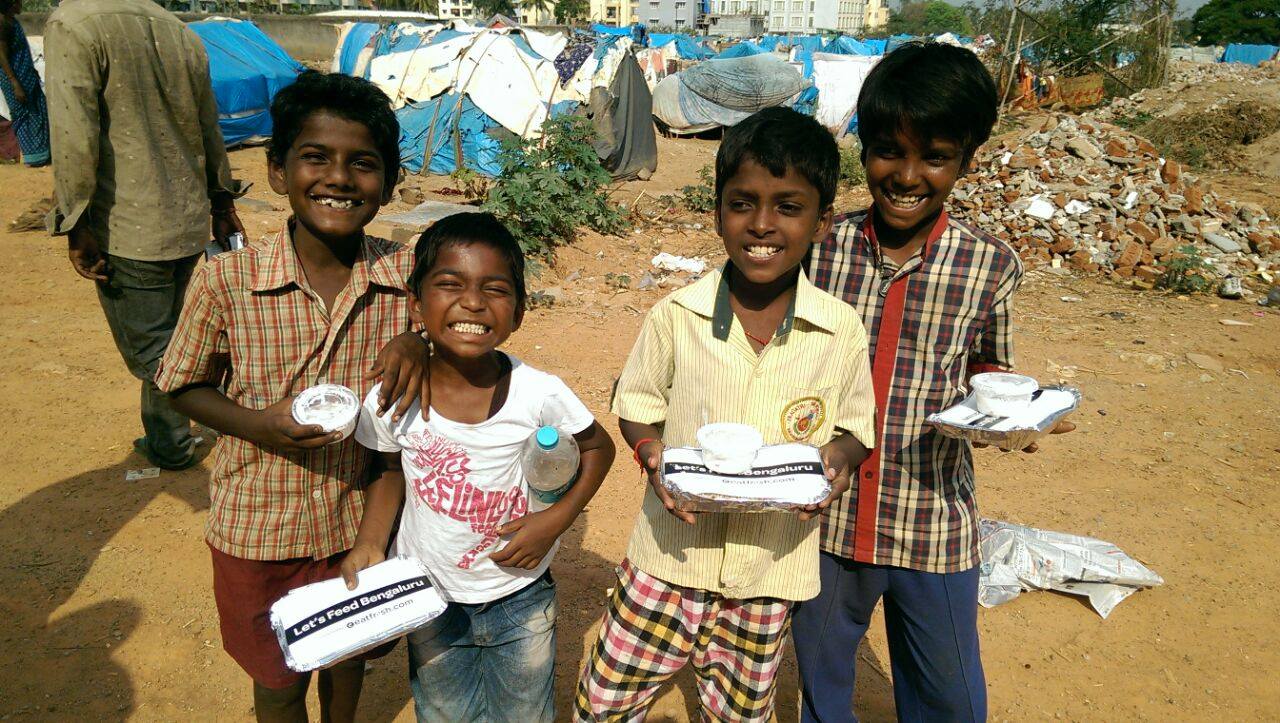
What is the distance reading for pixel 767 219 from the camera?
5.15ft

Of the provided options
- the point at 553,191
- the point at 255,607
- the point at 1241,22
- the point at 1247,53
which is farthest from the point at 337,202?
the point at 1241,22

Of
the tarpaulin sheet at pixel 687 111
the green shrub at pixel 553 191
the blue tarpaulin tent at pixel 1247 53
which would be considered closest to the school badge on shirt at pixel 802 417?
the green shrub at pixel 553 191

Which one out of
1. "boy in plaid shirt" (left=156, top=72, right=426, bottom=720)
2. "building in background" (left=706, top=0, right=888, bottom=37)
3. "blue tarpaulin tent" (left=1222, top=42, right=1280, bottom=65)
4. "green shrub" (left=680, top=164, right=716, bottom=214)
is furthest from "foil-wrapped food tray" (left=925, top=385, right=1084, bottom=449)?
"building in background" (left=706, top=0, right=888, bottom=37)

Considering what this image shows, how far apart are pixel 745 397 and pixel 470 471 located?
642 millimetres

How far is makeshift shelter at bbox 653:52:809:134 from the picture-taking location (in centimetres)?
1680

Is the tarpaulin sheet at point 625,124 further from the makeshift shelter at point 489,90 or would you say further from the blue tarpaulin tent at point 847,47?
the blue tarpaulin tent at point 847,47

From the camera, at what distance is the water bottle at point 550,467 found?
1.64 m

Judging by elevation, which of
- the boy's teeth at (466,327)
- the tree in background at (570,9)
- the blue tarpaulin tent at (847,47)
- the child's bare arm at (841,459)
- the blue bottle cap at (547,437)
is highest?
the tree in background at (570,9)

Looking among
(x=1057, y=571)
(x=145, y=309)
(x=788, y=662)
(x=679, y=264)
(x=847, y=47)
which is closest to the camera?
(x=788, y=662)

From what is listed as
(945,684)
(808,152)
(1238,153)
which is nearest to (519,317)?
(808,152)

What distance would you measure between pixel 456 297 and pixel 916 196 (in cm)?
108

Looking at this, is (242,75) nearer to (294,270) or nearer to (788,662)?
(294,270)

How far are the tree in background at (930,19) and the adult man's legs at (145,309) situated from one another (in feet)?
225

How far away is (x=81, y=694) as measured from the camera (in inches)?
98.8
